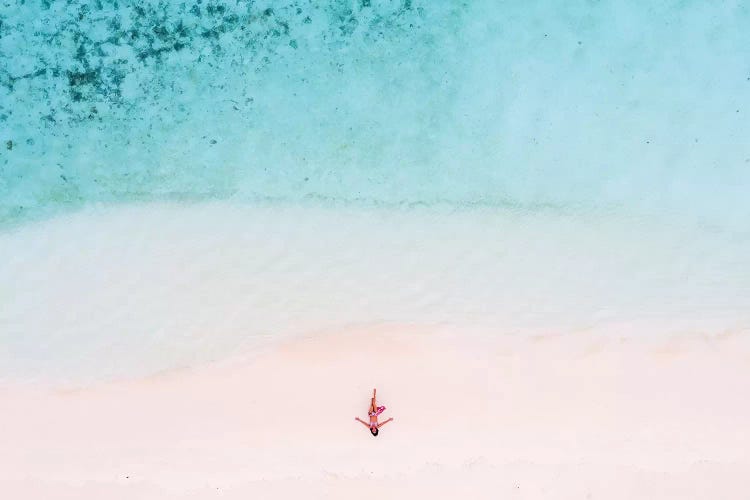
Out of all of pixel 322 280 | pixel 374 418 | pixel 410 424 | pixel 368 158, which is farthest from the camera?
pixel 368 158

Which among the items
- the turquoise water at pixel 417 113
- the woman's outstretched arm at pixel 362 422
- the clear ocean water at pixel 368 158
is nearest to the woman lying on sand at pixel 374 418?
the woman's outstretched arm at pixel 362 422

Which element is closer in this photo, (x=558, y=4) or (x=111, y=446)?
(x=111, y=446)

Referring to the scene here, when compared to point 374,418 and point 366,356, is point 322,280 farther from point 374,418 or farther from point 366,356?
point 374,418

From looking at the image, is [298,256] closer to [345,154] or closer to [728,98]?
[345,154]

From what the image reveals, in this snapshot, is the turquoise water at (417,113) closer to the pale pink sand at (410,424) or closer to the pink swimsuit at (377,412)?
the pale pink sand at (410,424)

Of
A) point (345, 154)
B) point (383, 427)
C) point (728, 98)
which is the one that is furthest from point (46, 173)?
point (728, 98)

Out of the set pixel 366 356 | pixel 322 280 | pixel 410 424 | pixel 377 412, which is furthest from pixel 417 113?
pixel 410 424

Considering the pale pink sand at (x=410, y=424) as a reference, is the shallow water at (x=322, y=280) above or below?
above
